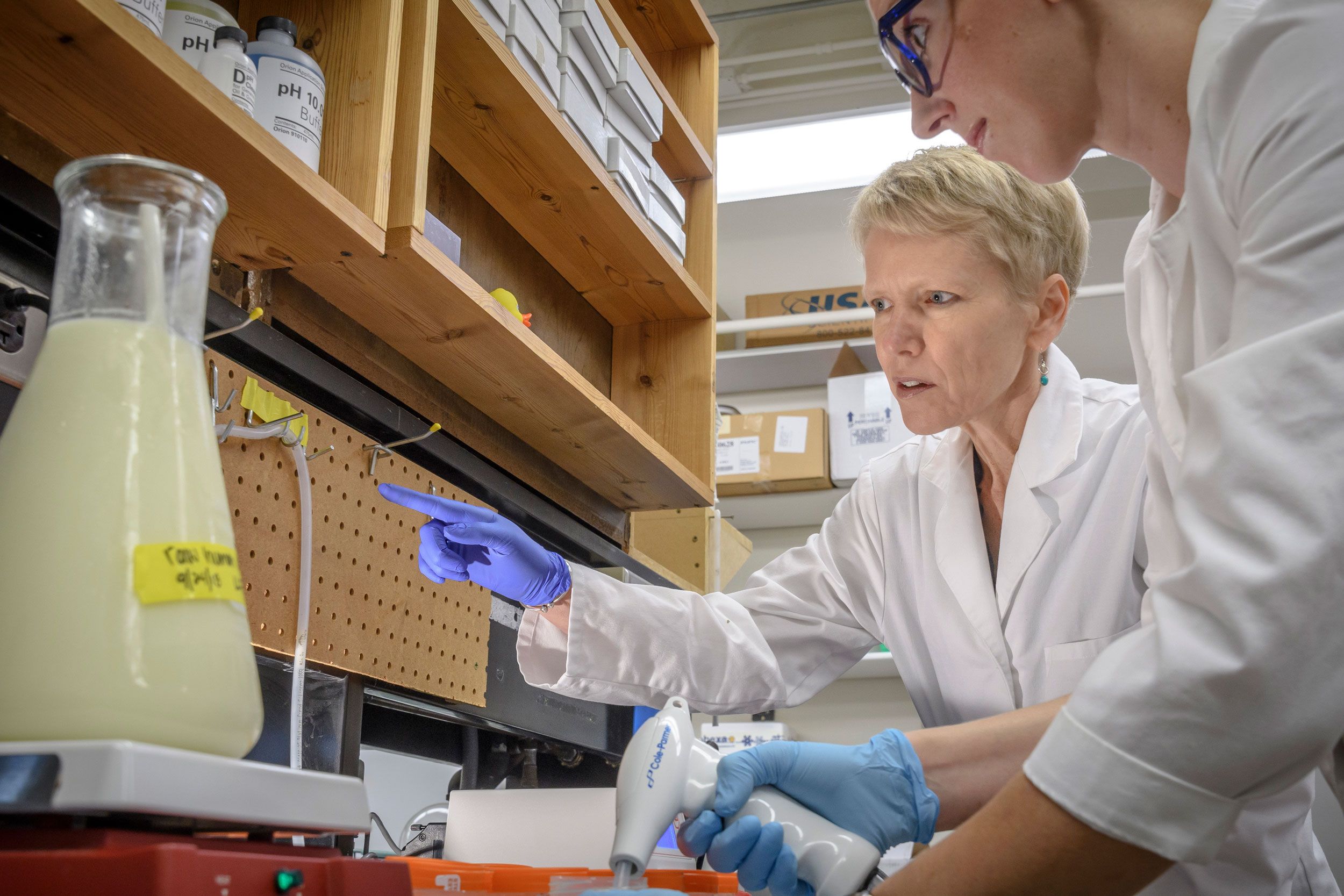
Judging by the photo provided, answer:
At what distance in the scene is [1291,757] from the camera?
64 cm

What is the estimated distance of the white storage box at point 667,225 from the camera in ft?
6.11

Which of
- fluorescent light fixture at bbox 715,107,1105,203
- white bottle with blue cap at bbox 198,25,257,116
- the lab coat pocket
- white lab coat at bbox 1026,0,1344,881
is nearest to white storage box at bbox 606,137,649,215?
fluorescent light fixture at bbox 715,107,1105,203

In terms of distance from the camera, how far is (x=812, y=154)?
2.40 m

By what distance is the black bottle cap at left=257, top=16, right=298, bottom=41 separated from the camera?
41.5 inches

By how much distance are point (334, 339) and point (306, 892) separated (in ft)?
2.86

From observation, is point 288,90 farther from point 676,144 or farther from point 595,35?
point 676,144

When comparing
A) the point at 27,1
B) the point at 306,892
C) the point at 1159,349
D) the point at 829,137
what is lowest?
the point at 306,892

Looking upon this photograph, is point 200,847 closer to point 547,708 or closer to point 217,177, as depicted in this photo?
point 217,177

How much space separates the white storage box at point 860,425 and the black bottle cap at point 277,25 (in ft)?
8.83

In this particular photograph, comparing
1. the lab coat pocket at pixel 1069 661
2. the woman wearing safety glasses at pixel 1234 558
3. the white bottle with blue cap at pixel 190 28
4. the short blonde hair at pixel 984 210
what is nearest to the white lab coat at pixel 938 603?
the lab coat pocket at pixel 1069 661

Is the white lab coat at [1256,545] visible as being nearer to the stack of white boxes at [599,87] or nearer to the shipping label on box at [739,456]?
the stack of white boxes at [599,87]

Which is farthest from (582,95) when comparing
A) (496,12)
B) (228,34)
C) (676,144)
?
(228,34)

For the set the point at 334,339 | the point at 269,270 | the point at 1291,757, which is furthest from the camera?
the point at 334,339

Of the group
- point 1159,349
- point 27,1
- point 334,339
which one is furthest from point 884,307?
point 27,1
